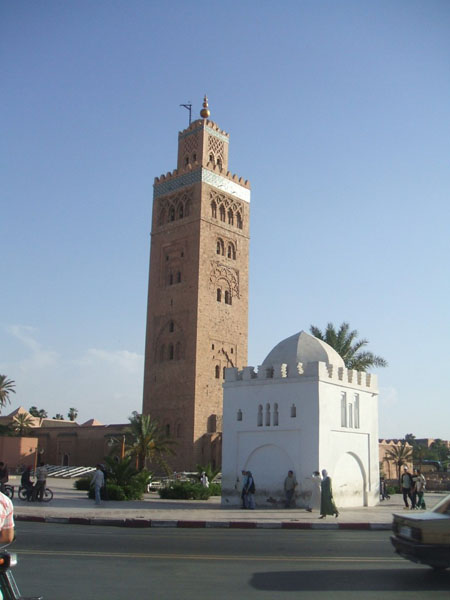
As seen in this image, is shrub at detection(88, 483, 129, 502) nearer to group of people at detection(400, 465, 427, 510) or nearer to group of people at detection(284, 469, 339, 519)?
group of people at detection(284, 469, 339, 519)

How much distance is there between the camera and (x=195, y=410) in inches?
1387

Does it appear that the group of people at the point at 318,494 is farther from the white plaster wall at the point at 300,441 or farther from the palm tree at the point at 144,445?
the palm tree at the point at 144,445

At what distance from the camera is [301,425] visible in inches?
704

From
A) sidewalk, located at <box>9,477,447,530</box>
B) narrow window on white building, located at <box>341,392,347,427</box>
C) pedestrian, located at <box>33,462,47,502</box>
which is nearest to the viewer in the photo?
sidewalk, located at <box>9,477,447,530</box>

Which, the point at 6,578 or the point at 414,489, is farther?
the point at 414,489

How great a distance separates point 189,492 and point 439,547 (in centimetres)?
1615

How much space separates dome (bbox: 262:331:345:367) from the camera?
1945 cm

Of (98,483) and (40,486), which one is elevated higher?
(98,483)

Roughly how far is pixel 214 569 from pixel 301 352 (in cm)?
1288

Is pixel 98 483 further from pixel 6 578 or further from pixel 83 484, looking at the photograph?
pixel 6 578

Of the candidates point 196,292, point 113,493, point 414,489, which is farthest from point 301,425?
point 196,292

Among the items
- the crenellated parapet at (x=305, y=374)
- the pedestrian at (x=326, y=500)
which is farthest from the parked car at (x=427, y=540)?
the crenellated parapet at (x=305, y=374)

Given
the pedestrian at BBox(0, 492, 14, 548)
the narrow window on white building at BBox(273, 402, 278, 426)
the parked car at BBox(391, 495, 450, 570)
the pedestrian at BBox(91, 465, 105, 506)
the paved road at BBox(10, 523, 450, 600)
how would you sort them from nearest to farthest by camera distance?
1. the pedestrian at BBox(0, 492, 14, 548)
2. the paved road at BBox(10, 523, 450, 600)
3. the parked car at BBox(391, 495, 450, 570)
4. the pedestrian at BBox(91, 465, 105, 506)
5. the narrow window on white building at BBox(273, 402, 278, 426)

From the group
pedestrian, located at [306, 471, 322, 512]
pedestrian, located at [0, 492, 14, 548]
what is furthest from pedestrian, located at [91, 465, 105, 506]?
pedestrian, located at [0, 492, 14, 548]
